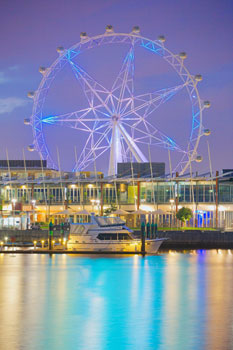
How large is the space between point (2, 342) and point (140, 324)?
338 inches

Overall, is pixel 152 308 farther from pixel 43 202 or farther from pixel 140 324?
pixel 43 202

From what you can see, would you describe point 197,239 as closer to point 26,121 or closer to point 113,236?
point 113,236

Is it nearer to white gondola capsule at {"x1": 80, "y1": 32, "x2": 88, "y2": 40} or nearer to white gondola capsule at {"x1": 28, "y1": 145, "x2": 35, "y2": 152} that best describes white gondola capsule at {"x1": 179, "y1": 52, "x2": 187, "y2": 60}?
white gondola capsule at {"x1": 80, "y1": 32, "x2": 88, "y2": 40}

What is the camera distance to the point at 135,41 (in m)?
105

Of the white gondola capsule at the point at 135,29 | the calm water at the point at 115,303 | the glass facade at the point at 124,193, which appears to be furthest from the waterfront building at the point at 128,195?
the calm water at the point at 115,303

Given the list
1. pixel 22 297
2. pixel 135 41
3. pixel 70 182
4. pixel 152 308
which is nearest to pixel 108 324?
pixel 152 308

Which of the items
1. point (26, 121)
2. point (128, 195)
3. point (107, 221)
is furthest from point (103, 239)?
point (128, 195)

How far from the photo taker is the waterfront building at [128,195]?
112938 mm

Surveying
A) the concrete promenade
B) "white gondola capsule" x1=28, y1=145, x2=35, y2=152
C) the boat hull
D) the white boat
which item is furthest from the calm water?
"white gondola capsule" x1=28, y1=145, x2=35, y2=152

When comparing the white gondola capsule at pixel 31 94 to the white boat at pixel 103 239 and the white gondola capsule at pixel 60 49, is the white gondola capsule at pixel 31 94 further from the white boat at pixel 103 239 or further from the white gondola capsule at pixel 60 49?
the white boat at pixel 103 239

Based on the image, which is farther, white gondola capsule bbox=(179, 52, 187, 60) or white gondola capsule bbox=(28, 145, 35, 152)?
white gondola capsule bbox=(28, 145, 35, 152)

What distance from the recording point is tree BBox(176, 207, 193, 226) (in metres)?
106

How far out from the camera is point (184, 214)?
349ft

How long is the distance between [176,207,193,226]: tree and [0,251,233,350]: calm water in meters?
29.4
